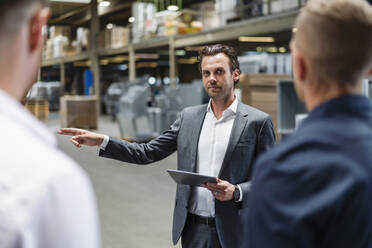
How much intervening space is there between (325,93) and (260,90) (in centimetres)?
667

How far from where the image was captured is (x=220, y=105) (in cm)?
248

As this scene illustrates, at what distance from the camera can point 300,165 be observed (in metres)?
0.86

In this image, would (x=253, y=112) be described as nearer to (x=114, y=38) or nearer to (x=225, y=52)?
(x=225, y=52)

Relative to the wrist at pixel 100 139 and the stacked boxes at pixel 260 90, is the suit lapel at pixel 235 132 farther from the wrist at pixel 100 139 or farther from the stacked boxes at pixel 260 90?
the stacked boxes at pixel 260 90

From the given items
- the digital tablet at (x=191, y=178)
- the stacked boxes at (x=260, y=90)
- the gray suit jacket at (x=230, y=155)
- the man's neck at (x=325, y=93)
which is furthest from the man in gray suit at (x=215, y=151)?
the stacked boxes at (x=260, y=90)

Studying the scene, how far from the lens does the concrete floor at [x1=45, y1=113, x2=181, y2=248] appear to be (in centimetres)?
465

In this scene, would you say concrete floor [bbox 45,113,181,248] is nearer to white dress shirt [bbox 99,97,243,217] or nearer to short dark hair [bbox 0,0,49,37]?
white dress shirt [bbox 99,97,243,217]

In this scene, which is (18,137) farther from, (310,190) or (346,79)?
(346,79)

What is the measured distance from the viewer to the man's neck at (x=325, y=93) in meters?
0.94

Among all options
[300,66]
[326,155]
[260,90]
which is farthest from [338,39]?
[260,90]

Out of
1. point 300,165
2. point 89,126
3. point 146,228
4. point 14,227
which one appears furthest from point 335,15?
point 89,126

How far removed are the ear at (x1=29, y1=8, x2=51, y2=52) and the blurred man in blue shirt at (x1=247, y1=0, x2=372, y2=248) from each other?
50 centimetres

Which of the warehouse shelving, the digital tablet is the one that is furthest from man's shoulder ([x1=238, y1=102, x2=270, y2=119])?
the warehouse shelving

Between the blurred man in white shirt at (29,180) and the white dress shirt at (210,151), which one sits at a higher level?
the blurred man in white shirt at (29,180)
